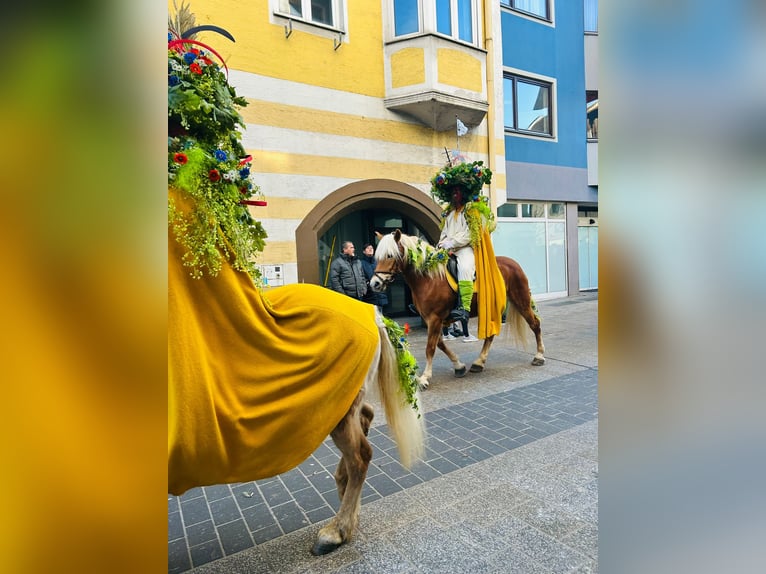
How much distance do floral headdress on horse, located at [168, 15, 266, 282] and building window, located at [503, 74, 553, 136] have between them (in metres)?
10.9

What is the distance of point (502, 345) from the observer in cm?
784

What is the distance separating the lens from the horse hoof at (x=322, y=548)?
2453 mm

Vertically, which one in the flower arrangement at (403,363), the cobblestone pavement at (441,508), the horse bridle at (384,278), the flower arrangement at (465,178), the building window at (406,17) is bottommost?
the cobblestone pavement at (441,508)

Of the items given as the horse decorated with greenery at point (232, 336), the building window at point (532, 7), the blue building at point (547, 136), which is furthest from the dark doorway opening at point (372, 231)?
the horse decorated with greenery at point (232, 336)

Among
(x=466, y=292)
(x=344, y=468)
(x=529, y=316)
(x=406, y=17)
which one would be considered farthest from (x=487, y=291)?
(x=406, y=17)

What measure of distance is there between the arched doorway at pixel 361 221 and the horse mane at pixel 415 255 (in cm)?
218

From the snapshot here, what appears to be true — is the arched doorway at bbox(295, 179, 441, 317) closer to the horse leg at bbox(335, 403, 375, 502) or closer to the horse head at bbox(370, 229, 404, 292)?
the horse head at bbox(370, 229, 404, 292)

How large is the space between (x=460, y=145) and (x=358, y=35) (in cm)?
301

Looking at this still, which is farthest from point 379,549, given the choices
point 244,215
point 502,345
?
point 502,345

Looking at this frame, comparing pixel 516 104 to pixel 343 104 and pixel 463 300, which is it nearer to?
pixel 343 104

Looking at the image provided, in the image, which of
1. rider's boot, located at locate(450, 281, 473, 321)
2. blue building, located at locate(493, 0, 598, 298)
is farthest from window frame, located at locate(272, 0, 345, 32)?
blue building, located at locate(493, 0, 598, 298)

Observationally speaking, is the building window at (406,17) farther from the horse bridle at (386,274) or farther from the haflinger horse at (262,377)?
the haflinger horse at (262,377)
